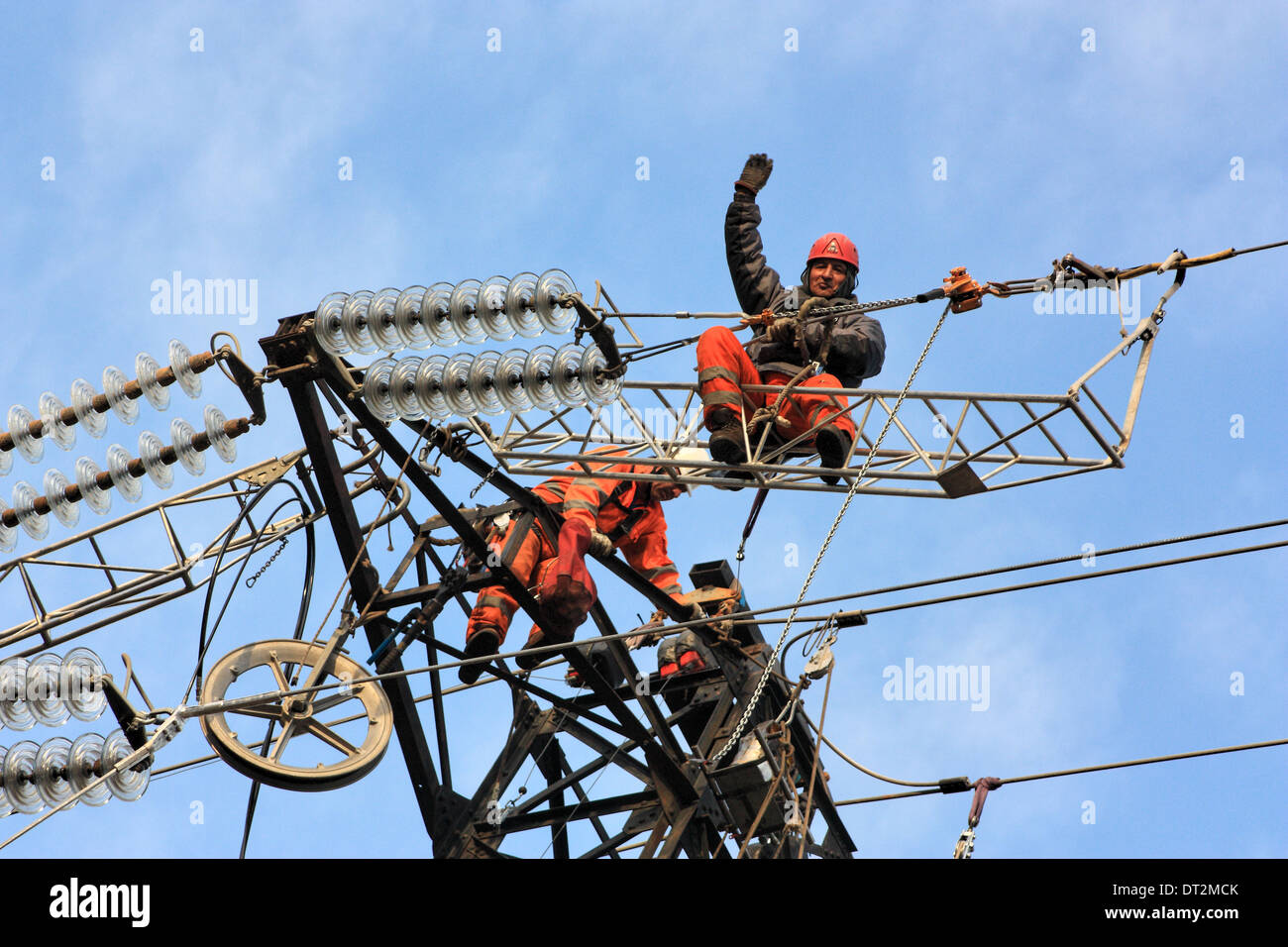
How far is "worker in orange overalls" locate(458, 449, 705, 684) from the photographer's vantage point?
1575 centimetres

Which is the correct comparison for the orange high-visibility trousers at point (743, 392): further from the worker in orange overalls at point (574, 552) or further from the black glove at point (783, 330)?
the worker in orange overalls at point (574, 552)

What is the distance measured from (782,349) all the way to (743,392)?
1.31m

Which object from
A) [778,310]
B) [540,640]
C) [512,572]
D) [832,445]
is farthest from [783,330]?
[540,640]

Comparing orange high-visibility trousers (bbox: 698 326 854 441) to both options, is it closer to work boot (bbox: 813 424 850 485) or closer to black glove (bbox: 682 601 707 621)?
work boot (bbox: 813 424 850 485)

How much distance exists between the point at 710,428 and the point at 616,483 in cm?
217

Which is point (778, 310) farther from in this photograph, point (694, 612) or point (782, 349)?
point (694, 612)

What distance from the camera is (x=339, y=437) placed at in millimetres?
15281

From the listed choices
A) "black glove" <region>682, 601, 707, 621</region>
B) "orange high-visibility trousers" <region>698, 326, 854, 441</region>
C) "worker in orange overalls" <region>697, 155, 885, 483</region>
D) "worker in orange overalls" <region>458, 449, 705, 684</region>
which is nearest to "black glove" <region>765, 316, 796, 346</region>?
"worker in orange overalls" <region>697, 155, 885, 483</region>

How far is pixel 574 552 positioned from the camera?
1599 cm

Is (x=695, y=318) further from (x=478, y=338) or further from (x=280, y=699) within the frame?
(x=280, y=699)

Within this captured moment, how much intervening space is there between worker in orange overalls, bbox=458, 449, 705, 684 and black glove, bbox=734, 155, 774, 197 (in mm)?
2541

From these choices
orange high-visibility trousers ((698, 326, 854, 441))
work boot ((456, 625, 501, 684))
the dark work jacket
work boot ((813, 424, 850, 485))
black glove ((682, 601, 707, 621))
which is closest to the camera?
work boot ((813, 424, 850, 485))
